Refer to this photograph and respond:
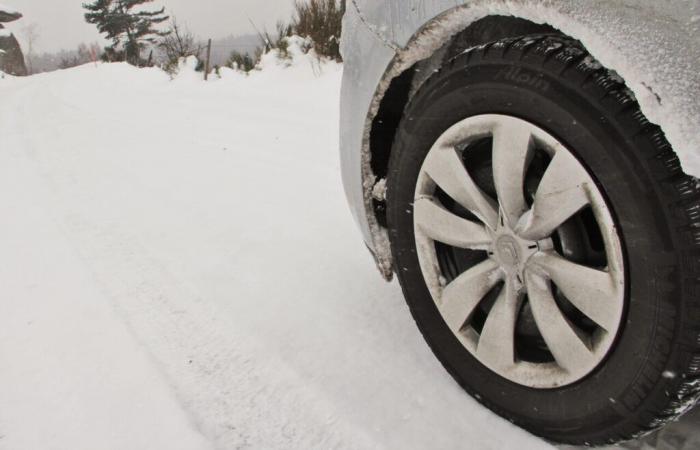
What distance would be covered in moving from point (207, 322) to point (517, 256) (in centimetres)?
128

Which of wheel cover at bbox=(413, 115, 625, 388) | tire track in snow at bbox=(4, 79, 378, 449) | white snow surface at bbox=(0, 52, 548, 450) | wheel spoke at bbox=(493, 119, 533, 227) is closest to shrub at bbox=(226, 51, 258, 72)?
white snow surface at bbox=(0, 52, 548, 450)

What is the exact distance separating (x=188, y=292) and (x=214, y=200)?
1258 millimetres

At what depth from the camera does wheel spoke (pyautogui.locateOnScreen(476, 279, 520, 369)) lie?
1.26 meters

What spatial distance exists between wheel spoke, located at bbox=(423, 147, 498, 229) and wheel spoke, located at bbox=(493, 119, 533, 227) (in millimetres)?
54

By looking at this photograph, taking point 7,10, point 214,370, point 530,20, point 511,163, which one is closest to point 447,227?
point 511,163

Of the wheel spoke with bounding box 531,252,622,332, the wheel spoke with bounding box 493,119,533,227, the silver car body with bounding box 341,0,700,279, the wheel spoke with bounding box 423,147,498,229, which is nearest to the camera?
the silver car body with bounding box 341,0,700,279

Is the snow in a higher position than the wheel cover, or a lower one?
lower

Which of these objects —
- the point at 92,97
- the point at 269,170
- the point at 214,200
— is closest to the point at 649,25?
the point at 214,200

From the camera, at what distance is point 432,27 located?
4.31ft

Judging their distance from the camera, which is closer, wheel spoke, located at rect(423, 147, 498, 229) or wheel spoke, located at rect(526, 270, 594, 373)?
wheel spoke, located at rect(526, 270, 594, 373)

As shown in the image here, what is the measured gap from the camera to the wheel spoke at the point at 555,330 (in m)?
1.12

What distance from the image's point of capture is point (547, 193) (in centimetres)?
112

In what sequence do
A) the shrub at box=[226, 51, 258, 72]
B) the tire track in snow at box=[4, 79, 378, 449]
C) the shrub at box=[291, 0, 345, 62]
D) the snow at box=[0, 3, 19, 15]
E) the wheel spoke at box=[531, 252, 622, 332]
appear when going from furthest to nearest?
the snow at box=[0, 3, 19, 15], the shrub at box=[226, 51, 258, 72], the shrub at box=[291, 0, 345, 62], the tire track in snow at box=[4, 79, 378, 449], the wheel spoke at box=[531, 252, 622, 332]

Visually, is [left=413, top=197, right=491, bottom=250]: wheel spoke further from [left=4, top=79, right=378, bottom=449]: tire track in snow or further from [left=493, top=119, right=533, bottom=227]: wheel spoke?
[left=4, top=79, right=378, bottom=449]: tire track in snow
